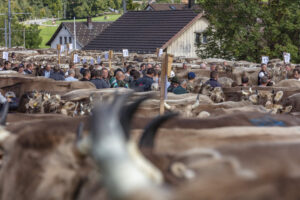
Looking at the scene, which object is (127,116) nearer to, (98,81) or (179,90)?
(179,90)

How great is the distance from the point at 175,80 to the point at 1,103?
3699 mm

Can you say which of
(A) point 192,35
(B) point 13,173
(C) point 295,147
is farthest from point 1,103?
(A) point 192,35

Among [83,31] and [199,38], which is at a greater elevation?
[83,31]

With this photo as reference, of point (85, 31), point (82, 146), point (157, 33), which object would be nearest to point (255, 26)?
point (157, 33)

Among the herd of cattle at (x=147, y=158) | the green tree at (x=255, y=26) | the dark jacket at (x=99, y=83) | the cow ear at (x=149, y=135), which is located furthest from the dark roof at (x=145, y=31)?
the cow ear at (x=149, y=135)

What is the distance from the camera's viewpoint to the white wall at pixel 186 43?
50.8 meters

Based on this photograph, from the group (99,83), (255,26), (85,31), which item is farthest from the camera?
(85,31)

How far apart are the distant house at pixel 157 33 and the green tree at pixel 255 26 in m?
15.2

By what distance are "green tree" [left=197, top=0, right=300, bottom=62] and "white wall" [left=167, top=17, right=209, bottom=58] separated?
54.7 ft

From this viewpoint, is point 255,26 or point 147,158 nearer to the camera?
point 147,158

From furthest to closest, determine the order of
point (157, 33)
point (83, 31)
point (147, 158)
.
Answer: point (83, 31)
point (157, 33)
point (147, 158)

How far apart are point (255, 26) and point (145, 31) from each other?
2098 cm

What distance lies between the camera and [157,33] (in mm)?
51375

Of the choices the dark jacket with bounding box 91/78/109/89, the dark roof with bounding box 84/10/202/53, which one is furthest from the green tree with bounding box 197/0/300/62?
the dark jacket with bounding box 91/78/109/89
